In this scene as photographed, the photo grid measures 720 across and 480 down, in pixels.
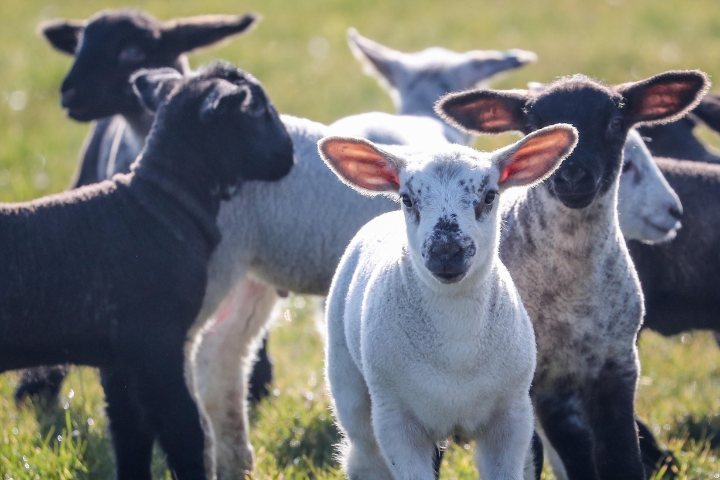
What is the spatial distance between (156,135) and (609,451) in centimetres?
235

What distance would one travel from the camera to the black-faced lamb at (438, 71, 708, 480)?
19.2 ft

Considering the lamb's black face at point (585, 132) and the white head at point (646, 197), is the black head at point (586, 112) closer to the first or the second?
the lamb's black face at point (585, 132)

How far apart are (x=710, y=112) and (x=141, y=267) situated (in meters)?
3.32

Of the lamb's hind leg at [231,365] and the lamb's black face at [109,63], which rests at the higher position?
the lamb's black face at [109,63]

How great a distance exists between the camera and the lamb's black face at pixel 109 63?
7812 millimetres

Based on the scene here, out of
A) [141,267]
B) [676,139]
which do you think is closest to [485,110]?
[141,267]

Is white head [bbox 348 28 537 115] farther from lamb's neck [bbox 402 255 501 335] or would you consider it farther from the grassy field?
lamb's neck [bbox 402 255 501 335]

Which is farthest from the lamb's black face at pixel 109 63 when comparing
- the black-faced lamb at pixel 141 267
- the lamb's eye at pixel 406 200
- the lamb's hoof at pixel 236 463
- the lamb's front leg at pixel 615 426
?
the lamb's front leg at pixel 615 426

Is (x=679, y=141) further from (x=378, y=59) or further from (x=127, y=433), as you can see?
(x=127, y=433)

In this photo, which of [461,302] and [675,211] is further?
[675,211]

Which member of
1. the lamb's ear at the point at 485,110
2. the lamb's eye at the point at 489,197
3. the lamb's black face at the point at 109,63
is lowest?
the lamb's black face at the point at 109,63

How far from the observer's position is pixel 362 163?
214 inches

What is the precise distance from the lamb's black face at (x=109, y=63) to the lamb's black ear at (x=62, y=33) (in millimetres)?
706

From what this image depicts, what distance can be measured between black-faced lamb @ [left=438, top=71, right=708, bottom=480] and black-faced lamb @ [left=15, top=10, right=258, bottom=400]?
8.75 feet
